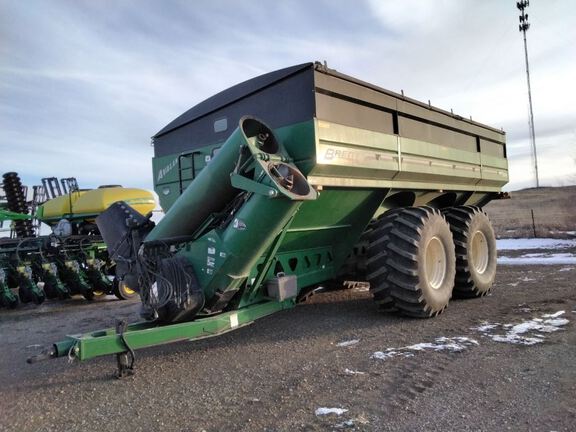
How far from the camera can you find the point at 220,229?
4547 mm

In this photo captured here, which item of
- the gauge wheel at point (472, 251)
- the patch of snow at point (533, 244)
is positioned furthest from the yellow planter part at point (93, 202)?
the patch of snow at point (533, 244)

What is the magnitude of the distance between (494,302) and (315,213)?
3.25m

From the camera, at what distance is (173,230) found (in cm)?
485

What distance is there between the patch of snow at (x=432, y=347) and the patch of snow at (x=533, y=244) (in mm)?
10545

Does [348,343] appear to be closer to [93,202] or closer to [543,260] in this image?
[93,202]

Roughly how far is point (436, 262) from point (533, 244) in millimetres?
10542

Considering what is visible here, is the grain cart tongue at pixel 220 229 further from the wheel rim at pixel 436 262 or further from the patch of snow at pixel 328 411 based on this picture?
the wheel rim at pixel 436 262

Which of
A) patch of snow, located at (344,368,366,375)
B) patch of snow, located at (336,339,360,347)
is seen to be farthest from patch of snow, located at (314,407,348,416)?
patch of snow, located at (336,339,360,347)

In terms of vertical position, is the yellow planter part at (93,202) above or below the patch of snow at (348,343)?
above

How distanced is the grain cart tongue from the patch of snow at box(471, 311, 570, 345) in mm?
2465

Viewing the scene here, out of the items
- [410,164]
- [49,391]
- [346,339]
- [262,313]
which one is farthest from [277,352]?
[410,164]

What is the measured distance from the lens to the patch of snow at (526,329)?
15.6 feet

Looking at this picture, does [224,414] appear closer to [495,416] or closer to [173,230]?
[495,416]

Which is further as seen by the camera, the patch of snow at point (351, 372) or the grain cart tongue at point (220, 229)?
the grain cart tongue at point (220, 229)
